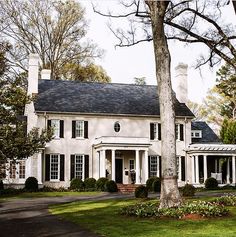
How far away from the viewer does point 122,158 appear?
37.9 meters

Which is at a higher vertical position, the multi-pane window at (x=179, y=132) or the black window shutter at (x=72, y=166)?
the multi-pane window at (x=179, y=132)

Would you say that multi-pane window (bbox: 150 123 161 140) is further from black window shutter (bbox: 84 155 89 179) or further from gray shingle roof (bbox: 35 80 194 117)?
black window shutter (bbox: 84 155 89 179)

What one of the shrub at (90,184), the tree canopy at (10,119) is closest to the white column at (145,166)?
the shrub at (90,184)

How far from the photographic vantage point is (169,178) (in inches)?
638

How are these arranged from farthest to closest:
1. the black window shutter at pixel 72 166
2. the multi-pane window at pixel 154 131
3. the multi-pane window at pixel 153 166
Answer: the multi-pane window at pixel 154 131, the multi-pane window at pixel 153 166, the black window shutter at pixel 72 166

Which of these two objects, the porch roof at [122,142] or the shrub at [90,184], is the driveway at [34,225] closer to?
the shrub at [90,184]

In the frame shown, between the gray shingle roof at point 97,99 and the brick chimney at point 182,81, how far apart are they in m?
0.85

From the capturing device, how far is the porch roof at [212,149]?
38094 mm

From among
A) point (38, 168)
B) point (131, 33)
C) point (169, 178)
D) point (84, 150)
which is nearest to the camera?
point (169, 178)

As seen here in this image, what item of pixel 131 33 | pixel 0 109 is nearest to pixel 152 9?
pixel 131 33

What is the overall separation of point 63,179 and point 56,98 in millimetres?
6304

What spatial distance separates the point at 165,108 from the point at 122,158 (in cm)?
2164

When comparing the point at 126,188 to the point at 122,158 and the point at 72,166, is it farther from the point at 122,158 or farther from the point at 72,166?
the point at 72,166

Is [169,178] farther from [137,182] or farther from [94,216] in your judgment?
[137,182]
